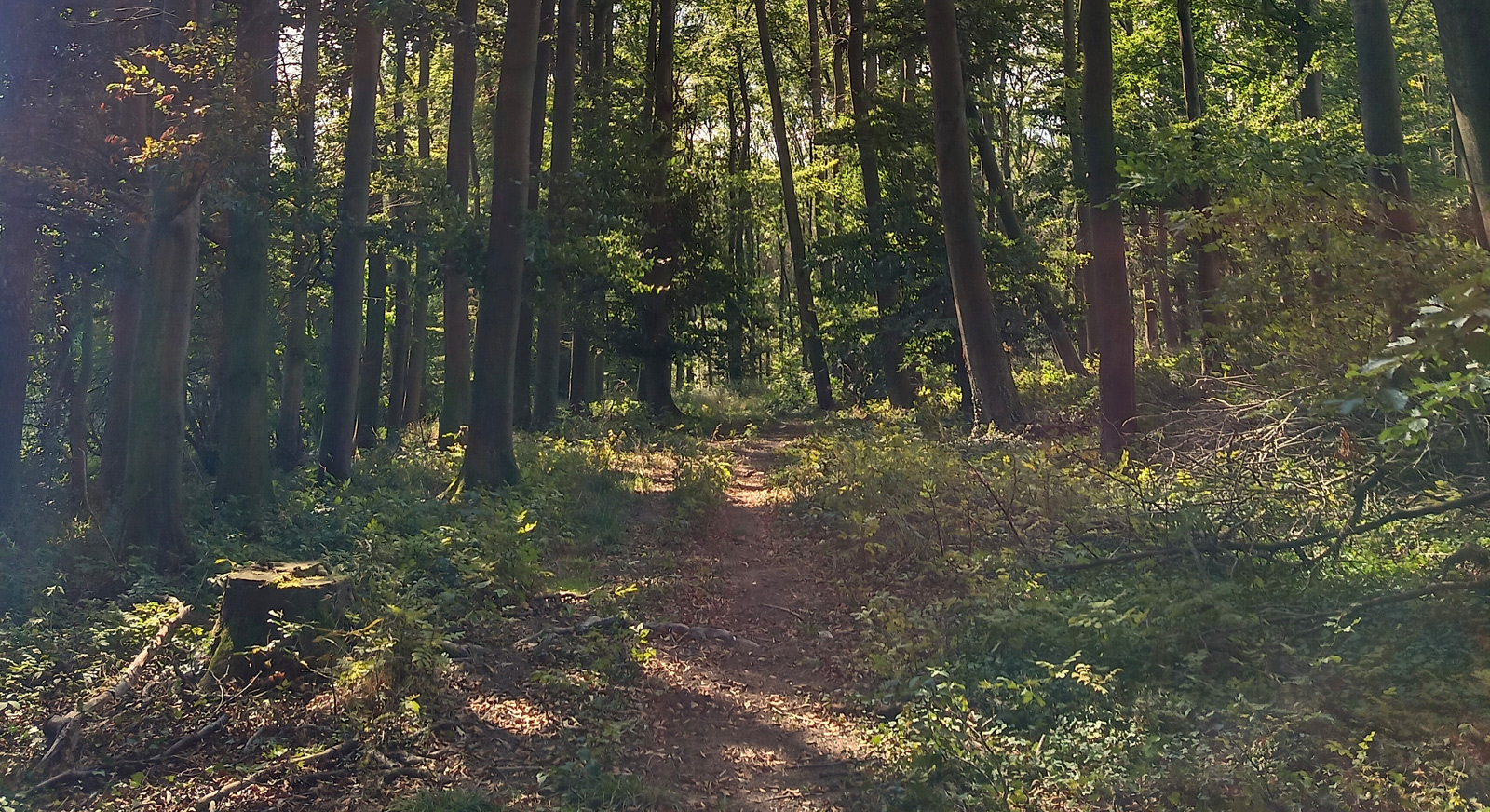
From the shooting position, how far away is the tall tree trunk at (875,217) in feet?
67.2

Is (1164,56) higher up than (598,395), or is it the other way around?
(1164,56)

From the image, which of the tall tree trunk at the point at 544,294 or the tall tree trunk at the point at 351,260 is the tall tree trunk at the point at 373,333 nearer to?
the tall tree trunk at the point at 351,260

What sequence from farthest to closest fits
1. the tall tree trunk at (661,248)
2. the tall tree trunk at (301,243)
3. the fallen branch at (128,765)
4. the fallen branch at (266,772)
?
the tall tree trunk at (661,248)
the tall tree trunk at (301,243)
the fallen branch at (128,765)
the fallen branch at (266,772)

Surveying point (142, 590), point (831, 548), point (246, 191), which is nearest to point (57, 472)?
point (246, 191)

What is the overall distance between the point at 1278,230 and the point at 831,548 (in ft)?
17.8

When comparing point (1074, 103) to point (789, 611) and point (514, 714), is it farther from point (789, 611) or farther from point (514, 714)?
point (514, 714)

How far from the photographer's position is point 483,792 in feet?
17.1

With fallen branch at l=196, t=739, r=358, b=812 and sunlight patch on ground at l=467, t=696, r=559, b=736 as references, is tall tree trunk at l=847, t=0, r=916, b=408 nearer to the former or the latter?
sunlight patch on ground at l=467, t=696, r=559, b=736

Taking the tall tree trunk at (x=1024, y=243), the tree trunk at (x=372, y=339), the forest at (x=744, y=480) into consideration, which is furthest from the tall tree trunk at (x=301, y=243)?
the tall tree trunk at (x=1024, y=243)

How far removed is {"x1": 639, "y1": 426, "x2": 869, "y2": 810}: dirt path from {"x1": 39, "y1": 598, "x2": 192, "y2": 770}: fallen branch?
312 cm

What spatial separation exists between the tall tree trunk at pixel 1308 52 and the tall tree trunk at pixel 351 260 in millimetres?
17460

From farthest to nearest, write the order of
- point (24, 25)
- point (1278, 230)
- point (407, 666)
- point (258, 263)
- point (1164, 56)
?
point (1164, 56), point (258, 263), point (24, 25), point (1278, 230), point (407, 666)

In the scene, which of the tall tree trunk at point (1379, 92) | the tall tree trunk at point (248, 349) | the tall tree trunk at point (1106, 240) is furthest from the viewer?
the tall tree trunk at point (1106, 240)

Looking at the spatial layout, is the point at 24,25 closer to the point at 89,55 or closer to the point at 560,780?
the point at 89,55
